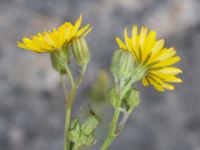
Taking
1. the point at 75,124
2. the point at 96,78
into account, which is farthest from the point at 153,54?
the point at 96,78

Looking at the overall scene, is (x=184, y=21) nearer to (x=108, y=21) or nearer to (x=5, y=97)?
(x=108, y=21)

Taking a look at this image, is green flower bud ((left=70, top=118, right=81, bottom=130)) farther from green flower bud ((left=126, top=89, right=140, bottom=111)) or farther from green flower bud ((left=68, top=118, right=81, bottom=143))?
green flower bud ((left=126, top=89, right=140, bottom=111))

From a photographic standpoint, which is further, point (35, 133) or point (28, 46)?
point (35, 133)

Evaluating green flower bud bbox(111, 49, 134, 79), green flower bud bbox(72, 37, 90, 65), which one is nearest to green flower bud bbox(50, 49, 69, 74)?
green flower bud bbox(72, 37, 90, 65)

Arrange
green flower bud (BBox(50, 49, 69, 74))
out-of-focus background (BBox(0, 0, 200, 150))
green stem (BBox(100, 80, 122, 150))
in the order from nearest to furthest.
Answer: green stem (BBox(100, 80, 122, 150))
green flower bud (BBox(50, 49, 69, 74))
out-of-focus background (BBox(0, 0, 200, 150))

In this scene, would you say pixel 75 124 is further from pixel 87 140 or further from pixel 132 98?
pixel 132 98

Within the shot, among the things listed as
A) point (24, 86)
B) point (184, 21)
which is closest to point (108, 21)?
point (184, 21)

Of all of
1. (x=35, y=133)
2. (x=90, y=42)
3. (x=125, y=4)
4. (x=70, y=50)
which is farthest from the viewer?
(x=125, y=4)
